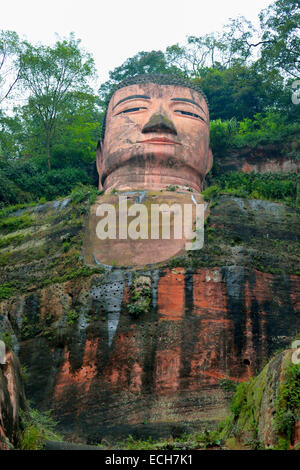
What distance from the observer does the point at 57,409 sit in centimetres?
1202

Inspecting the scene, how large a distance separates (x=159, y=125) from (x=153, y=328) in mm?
6881

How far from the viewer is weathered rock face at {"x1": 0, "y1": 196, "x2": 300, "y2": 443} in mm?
11891

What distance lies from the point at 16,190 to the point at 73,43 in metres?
6.66

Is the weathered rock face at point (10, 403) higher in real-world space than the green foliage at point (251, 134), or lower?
lower

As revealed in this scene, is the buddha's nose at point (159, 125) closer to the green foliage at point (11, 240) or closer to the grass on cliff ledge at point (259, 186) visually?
the grass on cliff ledge at point (259, 186)

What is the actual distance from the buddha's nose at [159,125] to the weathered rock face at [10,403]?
973cm

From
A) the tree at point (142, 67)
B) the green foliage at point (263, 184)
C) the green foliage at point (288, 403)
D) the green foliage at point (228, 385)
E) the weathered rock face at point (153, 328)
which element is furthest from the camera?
the tree at point (142, 67)

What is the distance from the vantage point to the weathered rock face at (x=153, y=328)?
1189 cm

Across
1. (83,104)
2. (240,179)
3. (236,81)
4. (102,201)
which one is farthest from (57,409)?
(236,81)

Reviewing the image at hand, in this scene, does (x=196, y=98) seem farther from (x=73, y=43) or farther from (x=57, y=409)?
(x=57, y=409)

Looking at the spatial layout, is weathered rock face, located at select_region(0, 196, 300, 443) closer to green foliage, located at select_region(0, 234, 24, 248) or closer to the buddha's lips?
green foliage, located at select_region(0, 234, 24, 248)

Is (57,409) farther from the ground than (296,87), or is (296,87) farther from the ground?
(296,87)

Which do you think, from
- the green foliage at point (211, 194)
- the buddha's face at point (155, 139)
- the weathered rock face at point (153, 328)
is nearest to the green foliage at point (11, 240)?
the weathered rock face at point (153, 328)

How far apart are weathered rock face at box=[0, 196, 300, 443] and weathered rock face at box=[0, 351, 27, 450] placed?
2714 mm
